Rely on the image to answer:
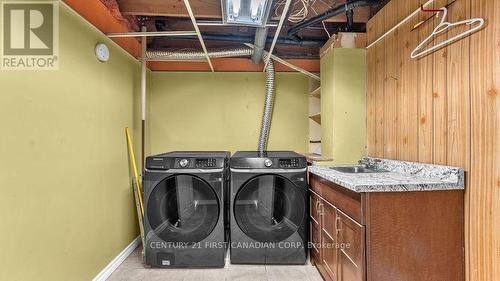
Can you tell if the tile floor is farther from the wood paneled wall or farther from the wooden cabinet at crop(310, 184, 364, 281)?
the wood paneled wall

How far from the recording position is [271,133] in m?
3.47

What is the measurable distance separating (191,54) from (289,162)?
5.17 ft

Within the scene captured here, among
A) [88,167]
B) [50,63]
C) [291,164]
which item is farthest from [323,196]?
[50,63]

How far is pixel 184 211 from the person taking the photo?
2.45 m

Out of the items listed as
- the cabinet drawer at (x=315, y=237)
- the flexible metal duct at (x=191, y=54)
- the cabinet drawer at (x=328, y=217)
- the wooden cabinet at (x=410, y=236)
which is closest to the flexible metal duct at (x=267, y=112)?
the flexible metal duct at (x=191, y=54)

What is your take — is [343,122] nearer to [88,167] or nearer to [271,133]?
[271,133]

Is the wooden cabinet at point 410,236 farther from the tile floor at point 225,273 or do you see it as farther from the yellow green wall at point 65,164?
the yellow green wall at point 65,164

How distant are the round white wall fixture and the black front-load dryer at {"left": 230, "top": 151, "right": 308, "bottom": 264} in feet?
4.51

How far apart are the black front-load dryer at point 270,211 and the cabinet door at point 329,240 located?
30cm

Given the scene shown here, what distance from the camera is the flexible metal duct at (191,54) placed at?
2.88 m

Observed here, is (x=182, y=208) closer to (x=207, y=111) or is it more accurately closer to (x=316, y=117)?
(x=207, y=111)

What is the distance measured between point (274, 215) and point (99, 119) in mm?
1718

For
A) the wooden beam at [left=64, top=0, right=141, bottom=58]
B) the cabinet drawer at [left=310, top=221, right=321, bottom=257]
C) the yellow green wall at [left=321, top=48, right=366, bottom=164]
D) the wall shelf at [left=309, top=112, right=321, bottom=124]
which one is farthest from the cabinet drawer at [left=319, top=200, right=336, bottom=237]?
the wooden beam at [left=64, top=0, right=141, bottom=58]

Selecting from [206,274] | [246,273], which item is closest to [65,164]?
[206,274]
